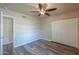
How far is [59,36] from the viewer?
1.73 m

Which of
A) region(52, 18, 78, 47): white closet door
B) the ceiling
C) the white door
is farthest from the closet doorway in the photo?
region(52, 18, 78, 47): white closet door

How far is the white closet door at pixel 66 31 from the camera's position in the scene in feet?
5.33

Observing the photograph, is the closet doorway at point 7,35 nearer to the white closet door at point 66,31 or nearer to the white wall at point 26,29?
the white wall at point 26,29

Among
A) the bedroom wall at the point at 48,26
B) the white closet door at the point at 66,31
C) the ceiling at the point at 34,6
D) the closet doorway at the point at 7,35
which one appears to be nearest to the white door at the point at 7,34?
the closet doorway at the point at 7,35

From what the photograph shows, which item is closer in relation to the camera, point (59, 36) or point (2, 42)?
point (2, 42)

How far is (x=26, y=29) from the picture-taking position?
68.8 inches

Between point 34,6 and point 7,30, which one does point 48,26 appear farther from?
point 7,30

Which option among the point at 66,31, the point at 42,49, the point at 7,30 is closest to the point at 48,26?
Result: the point at 66,31

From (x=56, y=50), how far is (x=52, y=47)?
0.09 meters

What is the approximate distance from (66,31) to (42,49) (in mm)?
569

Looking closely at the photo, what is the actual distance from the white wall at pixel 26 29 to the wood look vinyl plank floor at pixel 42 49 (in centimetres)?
9

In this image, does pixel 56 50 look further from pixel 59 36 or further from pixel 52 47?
pixel 59 36

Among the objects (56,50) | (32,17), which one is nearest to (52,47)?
(56,50)

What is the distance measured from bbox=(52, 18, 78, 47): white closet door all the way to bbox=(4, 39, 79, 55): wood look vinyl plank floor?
0.11 m
